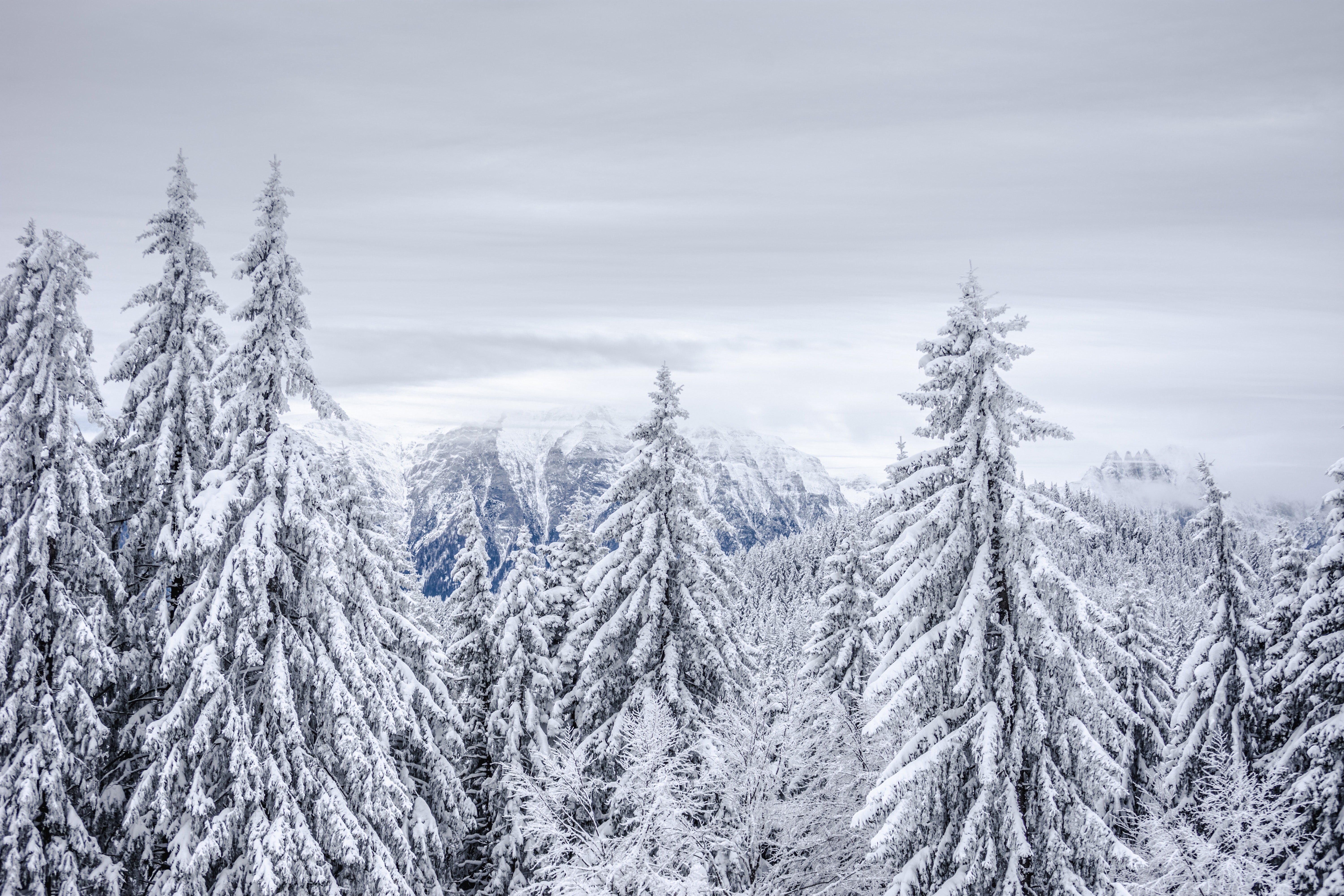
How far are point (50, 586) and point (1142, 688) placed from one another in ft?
118

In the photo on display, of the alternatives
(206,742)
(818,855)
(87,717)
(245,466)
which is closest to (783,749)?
(818,855)

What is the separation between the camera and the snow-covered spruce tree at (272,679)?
15.8 meters

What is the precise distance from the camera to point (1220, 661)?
25.2m

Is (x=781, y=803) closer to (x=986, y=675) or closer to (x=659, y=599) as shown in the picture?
(x=986, y=675)

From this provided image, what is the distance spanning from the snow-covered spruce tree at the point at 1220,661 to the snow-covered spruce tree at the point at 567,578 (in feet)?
61.3

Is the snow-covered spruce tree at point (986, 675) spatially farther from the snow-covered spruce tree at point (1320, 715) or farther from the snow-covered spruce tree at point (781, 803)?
the snow-covered spruce tree at point (1320, 715)

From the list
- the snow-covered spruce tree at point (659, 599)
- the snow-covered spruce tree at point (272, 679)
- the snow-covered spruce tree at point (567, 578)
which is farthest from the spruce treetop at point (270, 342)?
the snow-covered spruce tree at point (567, 578)

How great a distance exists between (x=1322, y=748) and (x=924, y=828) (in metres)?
9.62

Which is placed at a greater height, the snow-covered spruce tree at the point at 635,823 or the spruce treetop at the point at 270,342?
the spruce treetop at the point at 270,342

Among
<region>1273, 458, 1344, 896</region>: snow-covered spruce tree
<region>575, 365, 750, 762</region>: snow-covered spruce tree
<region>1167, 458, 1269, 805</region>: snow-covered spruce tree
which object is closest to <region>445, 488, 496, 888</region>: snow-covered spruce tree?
<region>575, 365, 750, 762</region>: snow-covered spruce tree

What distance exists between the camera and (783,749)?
56.3 ft

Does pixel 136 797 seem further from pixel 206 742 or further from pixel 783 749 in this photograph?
pixel 783 749

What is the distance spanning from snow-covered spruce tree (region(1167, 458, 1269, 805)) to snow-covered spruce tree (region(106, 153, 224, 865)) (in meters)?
26.8

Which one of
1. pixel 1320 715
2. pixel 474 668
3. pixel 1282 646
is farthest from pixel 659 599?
pixel 1282 646
